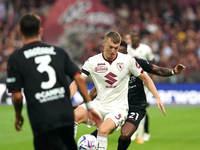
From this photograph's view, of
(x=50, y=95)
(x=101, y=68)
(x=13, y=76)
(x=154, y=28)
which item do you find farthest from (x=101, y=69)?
(x=154, y=28)

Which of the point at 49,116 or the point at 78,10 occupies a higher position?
the point at 78,10

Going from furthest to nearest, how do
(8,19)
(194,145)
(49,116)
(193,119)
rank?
(8,19) < (193,119) < (194,145) < (49,116)

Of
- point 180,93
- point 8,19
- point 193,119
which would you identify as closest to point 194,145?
point 193,119

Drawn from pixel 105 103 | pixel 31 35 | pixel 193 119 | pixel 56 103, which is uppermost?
pixel 31 35

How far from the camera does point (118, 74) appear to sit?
6.29 meters

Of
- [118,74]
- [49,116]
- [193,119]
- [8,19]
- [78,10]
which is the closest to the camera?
[49,116]

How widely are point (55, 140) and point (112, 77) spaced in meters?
2.33

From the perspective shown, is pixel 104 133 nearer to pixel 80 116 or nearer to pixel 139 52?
pixel 80 116

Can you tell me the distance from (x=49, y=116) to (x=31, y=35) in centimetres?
89

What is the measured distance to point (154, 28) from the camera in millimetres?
19797

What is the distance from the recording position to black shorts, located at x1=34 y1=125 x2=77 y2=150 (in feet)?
13.6

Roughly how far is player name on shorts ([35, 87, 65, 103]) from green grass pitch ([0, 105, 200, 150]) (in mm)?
4288

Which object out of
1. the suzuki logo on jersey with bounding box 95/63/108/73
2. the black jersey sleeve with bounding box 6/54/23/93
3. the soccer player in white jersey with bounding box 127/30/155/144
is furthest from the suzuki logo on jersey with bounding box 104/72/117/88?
the soccer player in white jersey with bounding box 127/30/155/144

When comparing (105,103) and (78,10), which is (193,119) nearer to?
(105,103)
